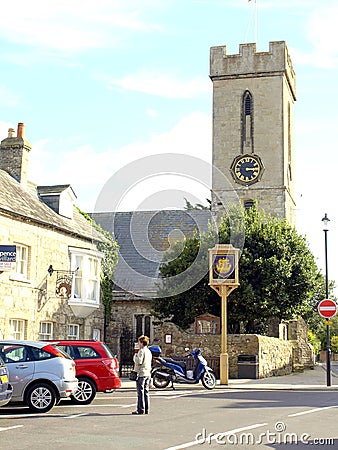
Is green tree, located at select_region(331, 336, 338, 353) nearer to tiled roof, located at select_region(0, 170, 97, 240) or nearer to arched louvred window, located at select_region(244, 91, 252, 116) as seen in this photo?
arched louvred window, located at select_region(244, 91, 252, 116)

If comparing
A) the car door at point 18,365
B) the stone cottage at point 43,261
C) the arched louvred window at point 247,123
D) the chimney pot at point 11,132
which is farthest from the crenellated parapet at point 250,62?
the car door at point 18,365

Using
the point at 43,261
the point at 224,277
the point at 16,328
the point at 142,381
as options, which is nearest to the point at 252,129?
the point at 43,261

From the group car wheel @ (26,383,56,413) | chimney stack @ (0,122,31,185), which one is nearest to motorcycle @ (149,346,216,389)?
car wheel @ (26,383,56,413)

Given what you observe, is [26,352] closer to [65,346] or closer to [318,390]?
[65,346]

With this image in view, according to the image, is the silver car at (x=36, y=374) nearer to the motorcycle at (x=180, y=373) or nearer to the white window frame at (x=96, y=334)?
the motorcycle at (x=180, y=373)

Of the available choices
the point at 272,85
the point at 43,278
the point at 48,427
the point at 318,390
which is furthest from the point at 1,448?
the point at 272,85

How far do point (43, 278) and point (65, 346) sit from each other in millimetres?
10182

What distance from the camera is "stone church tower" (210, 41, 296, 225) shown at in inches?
1844

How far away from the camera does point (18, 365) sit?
1470cm

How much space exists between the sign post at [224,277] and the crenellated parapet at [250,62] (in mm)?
26071

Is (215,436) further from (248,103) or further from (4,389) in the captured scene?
(248,103)

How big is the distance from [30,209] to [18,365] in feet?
45.1

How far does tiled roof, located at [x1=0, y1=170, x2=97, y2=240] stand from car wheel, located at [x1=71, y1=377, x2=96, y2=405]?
9905 millimetres

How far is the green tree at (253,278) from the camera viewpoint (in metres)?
33.0
